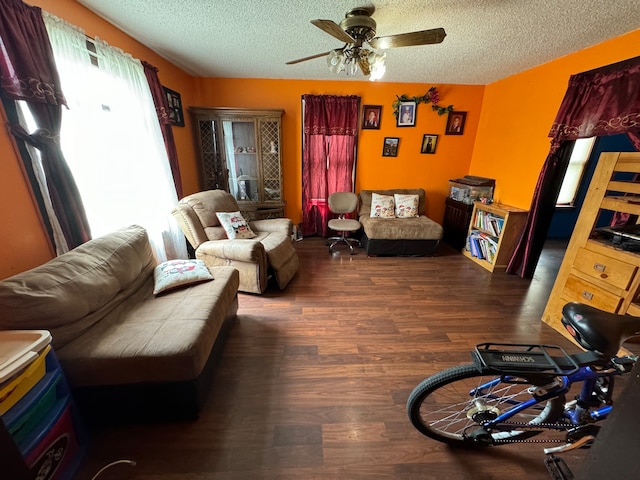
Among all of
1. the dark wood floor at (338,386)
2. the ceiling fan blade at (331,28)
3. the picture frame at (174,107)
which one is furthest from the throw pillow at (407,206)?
the picture frame at (174,107)

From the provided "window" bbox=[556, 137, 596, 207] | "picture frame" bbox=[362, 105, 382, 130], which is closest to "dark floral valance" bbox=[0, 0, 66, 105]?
"picture frame" bbox=[362, 105, 382, 130]

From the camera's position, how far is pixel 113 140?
6.54 feet

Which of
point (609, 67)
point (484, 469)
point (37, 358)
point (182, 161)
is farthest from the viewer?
point (182, 161)

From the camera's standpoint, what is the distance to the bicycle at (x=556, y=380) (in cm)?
91

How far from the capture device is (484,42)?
7.30ft

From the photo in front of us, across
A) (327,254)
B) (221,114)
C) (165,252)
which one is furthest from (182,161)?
(327,254)

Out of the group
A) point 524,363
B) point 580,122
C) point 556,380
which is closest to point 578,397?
point 556,380

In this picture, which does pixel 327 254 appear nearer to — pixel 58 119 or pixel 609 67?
pixel 58 119

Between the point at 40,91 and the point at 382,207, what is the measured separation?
342 cm

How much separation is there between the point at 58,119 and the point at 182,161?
175cm

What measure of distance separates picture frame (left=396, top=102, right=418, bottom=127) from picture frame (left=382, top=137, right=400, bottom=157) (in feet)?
0.71

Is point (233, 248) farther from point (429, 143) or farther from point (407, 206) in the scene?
point (429, 143)

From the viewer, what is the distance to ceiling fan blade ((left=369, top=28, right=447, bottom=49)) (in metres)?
1.58

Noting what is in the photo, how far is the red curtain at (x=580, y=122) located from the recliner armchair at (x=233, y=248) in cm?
269
